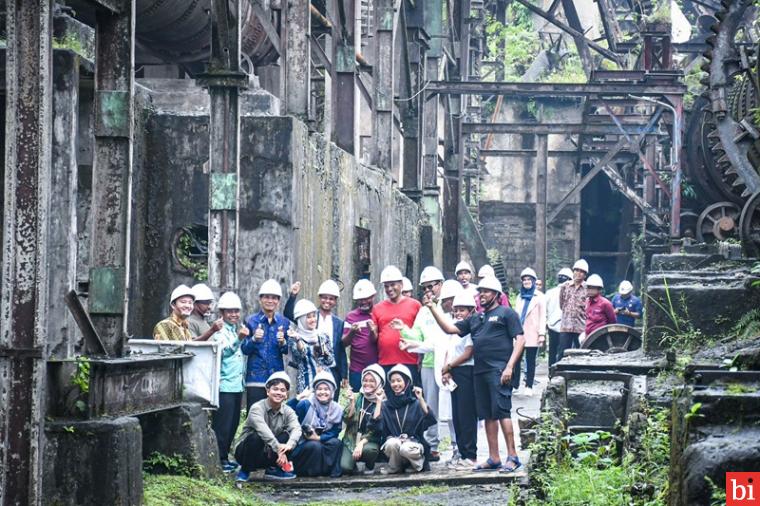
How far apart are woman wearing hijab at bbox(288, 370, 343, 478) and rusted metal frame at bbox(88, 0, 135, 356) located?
9.24 feet

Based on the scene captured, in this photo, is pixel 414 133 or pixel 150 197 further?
pixel 414 133

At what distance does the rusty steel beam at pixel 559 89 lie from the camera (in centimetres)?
2445

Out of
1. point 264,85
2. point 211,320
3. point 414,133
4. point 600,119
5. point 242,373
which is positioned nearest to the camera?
point 242,373

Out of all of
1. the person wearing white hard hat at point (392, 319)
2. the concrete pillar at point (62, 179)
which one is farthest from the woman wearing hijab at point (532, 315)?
the concrete pillar at point (62, 179)

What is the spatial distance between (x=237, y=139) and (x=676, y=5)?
33.9 metres

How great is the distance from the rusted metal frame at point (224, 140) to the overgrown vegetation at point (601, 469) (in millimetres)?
4798

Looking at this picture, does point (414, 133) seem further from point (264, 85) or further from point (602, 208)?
point (602, 208)

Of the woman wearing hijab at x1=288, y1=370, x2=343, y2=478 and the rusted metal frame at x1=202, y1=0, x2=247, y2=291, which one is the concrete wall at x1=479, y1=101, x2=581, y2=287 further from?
the woman wearing hijab at x1=288, y1=370, x2=343, y2=478

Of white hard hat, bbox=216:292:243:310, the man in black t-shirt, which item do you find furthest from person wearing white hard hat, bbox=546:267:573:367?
white hard hat, bbox=216:292:243:310

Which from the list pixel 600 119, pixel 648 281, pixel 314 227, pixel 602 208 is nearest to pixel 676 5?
pixel 602 208

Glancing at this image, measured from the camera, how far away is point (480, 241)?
31.1 meters

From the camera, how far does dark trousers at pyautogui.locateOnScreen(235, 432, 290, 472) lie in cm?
1074

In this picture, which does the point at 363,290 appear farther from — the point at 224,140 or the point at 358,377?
the point at 224,140

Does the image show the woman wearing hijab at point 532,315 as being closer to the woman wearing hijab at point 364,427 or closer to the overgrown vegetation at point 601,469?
the woman wearing hijab at point 364,427
